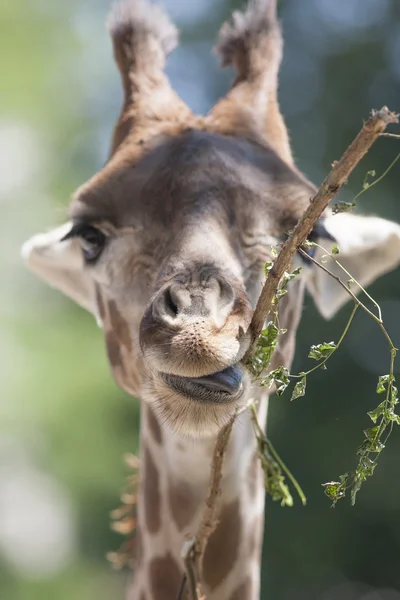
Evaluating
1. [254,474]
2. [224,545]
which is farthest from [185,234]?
[224,545]

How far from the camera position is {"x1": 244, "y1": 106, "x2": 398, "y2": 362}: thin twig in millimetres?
1522

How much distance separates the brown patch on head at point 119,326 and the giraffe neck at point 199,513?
0.27 m

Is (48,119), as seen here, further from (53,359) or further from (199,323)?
(199,323)

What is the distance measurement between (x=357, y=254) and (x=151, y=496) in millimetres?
1208

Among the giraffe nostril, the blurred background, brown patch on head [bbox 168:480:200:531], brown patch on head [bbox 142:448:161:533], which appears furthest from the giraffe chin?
the blurred background

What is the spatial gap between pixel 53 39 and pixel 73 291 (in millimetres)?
7374

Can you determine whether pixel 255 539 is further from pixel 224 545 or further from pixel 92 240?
pixel 92 240

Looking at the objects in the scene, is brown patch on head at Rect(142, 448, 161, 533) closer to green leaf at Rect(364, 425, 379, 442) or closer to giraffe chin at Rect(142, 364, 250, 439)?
giraffe chin at Rect(142, 364, 250, 439)

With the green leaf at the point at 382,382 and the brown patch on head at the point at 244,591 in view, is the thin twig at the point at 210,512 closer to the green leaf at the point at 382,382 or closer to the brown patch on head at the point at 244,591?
the green leaf at the point at 382,382

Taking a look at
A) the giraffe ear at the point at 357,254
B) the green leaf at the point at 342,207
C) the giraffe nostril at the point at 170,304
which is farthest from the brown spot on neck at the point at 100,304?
the green leaf at the point at 342,207

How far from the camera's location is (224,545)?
107 inches

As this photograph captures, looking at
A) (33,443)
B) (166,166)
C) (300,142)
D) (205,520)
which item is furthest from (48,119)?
(205,520)

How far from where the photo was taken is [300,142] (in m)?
8.38

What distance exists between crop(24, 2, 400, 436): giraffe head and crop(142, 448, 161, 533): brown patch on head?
284 mm
